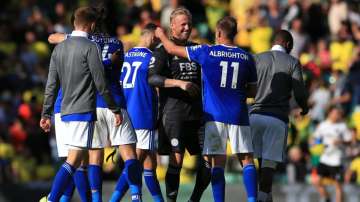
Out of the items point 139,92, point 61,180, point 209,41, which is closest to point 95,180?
point 61,180

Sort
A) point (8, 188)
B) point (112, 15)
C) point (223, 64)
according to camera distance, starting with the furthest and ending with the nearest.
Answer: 1. point (112, 15)
2. point (8, 188)
3. point (223, 64)

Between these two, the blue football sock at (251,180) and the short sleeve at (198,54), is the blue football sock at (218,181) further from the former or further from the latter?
the short sleeve at (198,54)

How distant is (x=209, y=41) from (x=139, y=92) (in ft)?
31.7

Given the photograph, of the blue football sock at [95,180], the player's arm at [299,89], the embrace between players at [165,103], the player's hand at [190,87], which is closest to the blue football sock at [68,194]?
the embrace between players at [165,103]

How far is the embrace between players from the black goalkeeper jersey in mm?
13

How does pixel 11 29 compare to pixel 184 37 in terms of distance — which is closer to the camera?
pixel 184 37

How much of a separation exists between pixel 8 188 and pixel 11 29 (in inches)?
202

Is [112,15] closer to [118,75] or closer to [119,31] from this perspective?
[119,31]

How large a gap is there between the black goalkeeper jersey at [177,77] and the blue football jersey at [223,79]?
23.8 inches

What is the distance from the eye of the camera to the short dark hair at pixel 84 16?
14.5 m

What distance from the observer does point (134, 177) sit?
15219 mm

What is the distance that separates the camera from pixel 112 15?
27234 mm

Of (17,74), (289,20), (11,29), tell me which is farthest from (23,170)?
(289,20)

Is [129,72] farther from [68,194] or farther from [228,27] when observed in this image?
[68,194]
